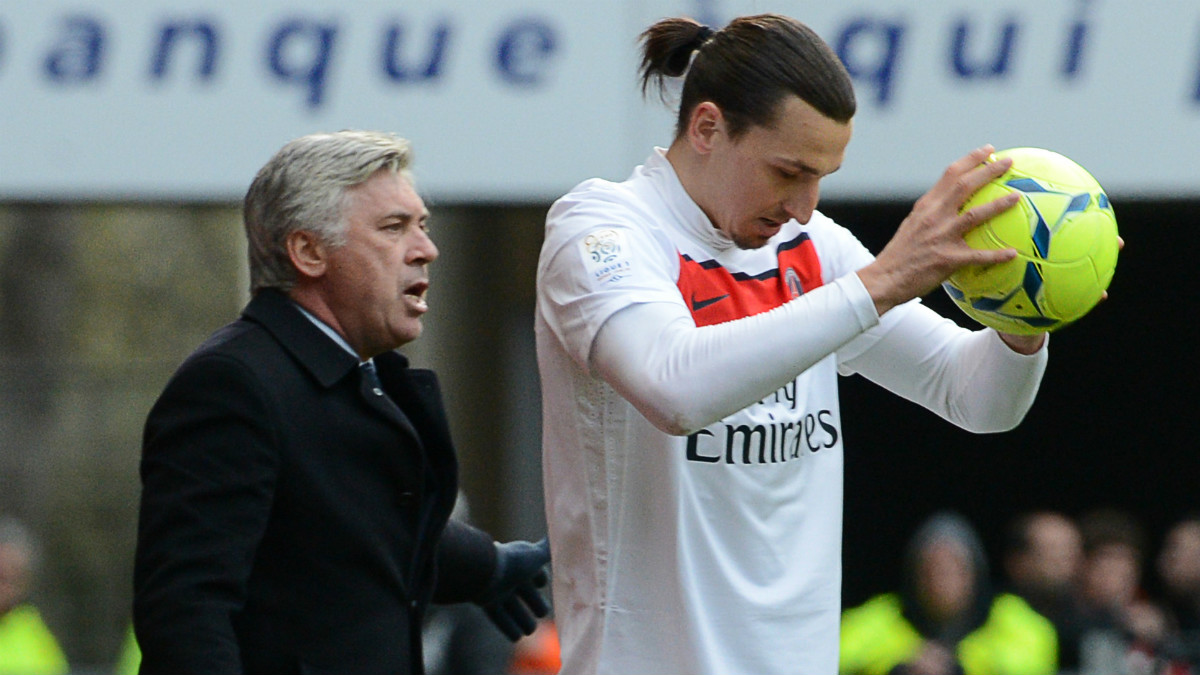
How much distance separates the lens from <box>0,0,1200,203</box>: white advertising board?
277 inches

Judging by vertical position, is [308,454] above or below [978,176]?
below

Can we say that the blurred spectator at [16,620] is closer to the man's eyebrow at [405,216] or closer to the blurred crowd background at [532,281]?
the blurred crowd background at [532,281]

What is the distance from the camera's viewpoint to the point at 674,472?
275 cm

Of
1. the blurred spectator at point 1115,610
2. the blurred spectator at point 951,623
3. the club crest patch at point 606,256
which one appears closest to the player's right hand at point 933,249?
the club crest patch at point 606,256

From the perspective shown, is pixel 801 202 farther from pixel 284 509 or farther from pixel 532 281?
pixel 532 281

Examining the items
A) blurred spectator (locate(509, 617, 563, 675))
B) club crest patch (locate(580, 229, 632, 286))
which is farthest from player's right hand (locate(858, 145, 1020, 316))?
blurred spectator (locate(509, 617, 563, 675))

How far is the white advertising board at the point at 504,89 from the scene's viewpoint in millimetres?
7027

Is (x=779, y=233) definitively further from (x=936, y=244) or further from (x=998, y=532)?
(x=998, y=532)

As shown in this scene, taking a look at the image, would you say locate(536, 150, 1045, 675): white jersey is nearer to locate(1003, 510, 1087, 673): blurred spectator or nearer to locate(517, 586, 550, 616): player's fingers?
locate(517, 586, 550, 616): player's fingers

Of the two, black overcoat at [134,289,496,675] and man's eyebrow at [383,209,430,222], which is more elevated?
man's eyebrow at [383,209,430,222]

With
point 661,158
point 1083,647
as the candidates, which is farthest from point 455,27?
point 661,158

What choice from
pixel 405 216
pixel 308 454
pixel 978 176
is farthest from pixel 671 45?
pixel 308 454

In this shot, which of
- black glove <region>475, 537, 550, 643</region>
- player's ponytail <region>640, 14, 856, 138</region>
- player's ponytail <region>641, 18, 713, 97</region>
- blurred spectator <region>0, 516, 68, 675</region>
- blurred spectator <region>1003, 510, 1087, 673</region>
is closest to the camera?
player's ponytail <region>640, 14, 856, 138</region>

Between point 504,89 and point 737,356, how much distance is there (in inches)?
187
